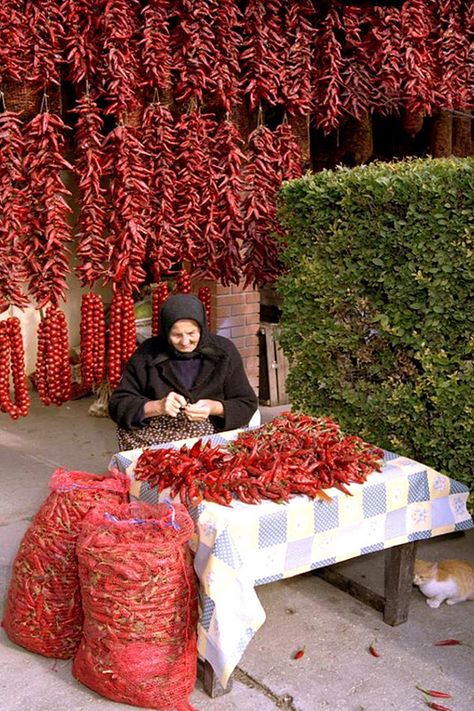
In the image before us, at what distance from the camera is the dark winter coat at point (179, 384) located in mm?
4863

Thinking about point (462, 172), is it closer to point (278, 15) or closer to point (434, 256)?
point (434, 256)

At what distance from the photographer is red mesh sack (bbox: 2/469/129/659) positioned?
11.7 ft

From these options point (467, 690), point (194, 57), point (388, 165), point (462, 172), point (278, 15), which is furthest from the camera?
point (278, 15)

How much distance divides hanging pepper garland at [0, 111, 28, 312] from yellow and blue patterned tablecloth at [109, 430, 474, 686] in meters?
1.93

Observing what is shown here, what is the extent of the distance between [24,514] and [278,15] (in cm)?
436

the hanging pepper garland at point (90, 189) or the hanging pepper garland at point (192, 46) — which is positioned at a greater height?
the hanging pepper garland at point (192, 46)

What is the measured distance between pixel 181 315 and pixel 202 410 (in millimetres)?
557

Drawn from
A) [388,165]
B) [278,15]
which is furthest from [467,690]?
[278,15]

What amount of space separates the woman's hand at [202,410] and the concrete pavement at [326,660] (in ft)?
3.33

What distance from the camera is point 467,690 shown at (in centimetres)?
345

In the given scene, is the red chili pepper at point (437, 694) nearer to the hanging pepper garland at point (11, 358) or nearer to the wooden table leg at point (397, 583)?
the wooden table leg at point (397, 583)

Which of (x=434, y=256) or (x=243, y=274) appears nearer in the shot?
(x=434, y=256)

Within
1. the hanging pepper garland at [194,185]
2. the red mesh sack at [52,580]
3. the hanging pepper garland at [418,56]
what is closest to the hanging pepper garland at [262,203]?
the hanging pepper garland at [194,185]

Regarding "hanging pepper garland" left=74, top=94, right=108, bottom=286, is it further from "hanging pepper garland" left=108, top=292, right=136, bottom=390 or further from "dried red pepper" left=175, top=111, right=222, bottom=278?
"dried red pepper" left=175, top=111, right=222, bottom=278
